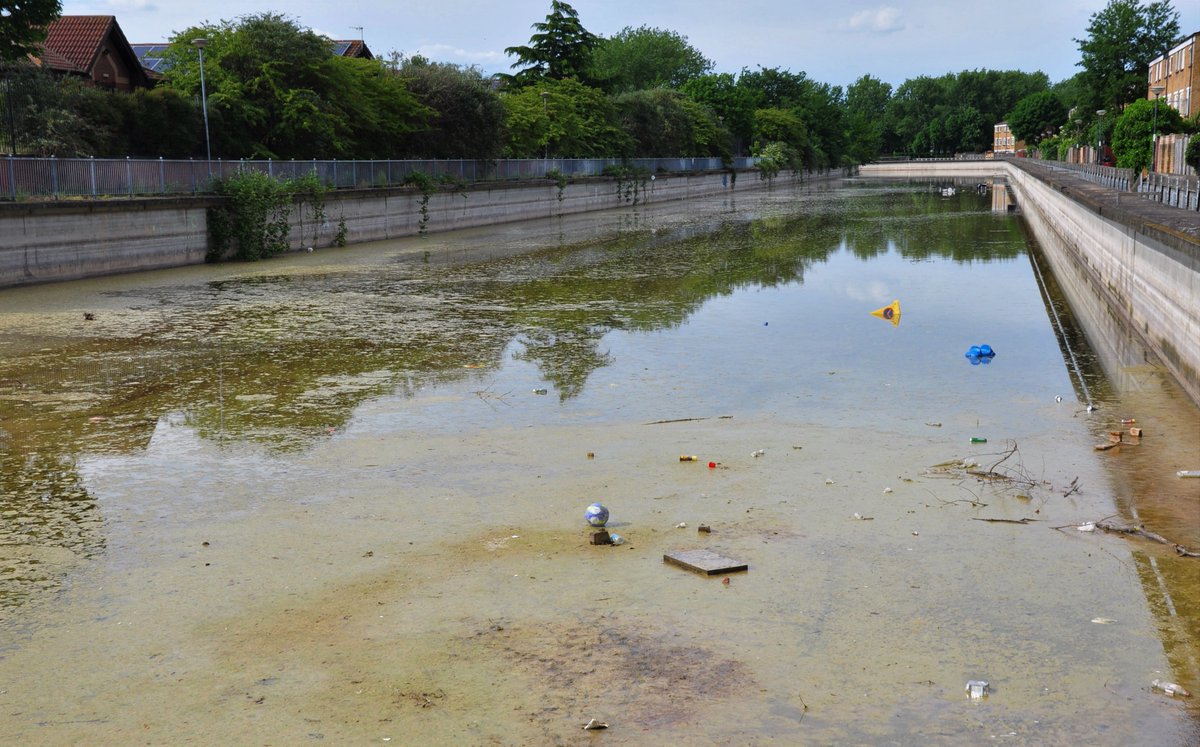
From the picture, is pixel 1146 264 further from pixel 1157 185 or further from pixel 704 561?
pixel 1157 185

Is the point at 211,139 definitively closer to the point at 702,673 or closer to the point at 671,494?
the point at 671,494

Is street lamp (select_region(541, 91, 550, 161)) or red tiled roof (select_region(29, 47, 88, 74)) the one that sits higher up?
red tiled roof (select_region(29, 47, 88, 74))

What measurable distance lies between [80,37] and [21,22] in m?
22.9

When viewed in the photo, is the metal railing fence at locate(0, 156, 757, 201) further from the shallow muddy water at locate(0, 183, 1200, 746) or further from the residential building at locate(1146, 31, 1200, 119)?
the residential building at locate(1146, 31, 1200, 119)

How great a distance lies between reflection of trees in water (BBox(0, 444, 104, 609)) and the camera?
7.11 meters

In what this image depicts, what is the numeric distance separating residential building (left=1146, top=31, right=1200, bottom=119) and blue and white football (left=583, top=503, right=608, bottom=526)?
71167 millimetres

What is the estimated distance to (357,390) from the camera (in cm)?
1297

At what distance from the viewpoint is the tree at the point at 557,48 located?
68.8 meters

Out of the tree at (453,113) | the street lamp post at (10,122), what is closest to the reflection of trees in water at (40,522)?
the street lamp post at (10,122)

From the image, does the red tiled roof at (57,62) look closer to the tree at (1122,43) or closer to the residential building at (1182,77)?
the residential building at (1182,77)

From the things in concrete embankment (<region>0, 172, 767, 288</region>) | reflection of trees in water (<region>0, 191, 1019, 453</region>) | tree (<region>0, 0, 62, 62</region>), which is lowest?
reflection of trees in water (<region>0, 191, 1019, 453</region>)

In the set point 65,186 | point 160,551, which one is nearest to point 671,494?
point 160,551

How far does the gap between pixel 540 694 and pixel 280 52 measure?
35195 millimetres

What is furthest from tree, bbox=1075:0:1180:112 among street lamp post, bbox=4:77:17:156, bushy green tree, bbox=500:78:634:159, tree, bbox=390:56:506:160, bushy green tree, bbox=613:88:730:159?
street lamp post, bbox=4:77:17:156
